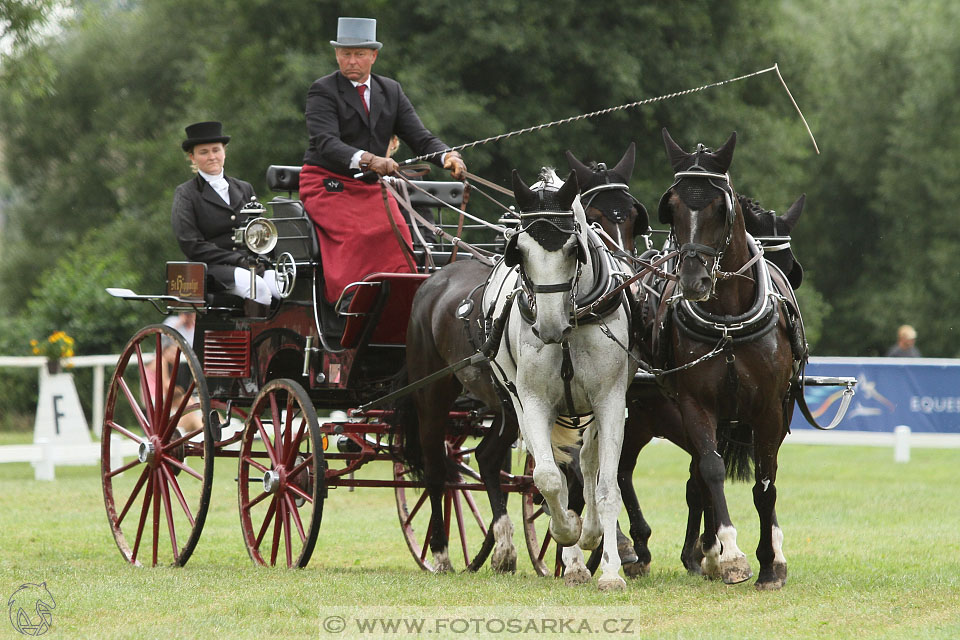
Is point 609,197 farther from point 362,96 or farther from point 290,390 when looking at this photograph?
point 290,390

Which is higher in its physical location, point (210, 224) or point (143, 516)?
point (210, 224)

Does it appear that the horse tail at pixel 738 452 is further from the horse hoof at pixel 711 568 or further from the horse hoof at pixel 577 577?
the horse hoof at pixel 577 577

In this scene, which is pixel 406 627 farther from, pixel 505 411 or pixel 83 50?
pixel 83 50

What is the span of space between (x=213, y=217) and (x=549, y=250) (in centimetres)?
331

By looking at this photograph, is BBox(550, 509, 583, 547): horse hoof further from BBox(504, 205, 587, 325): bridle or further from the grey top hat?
the grey top hat

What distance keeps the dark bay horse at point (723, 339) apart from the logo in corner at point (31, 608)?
115 inches

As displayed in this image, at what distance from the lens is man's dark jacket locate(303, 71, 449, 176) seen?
25.9 ft

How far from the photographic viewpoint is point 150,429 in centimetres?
841

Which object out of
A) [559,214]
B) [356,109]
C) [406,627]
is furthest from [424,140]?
[406,627]

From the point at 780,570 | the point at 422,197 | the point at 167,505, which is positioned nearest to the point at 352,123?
the point at 422,197

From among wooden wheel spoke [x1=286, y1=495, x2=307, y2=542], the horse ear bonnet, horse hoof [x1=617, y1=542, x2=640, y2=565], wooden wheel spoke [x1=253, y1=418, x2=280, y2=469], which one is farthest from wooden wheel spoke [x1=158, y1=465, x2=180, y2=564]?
the horse ear bonnet

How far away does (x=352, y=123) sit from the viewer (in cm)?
812

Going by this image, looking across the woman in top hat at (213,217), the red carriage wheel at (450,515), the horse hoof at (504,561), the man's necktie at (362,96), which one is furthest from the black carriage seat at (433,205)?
the horse hoof at (504,561)

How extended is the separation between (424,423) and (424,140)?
1715mm
